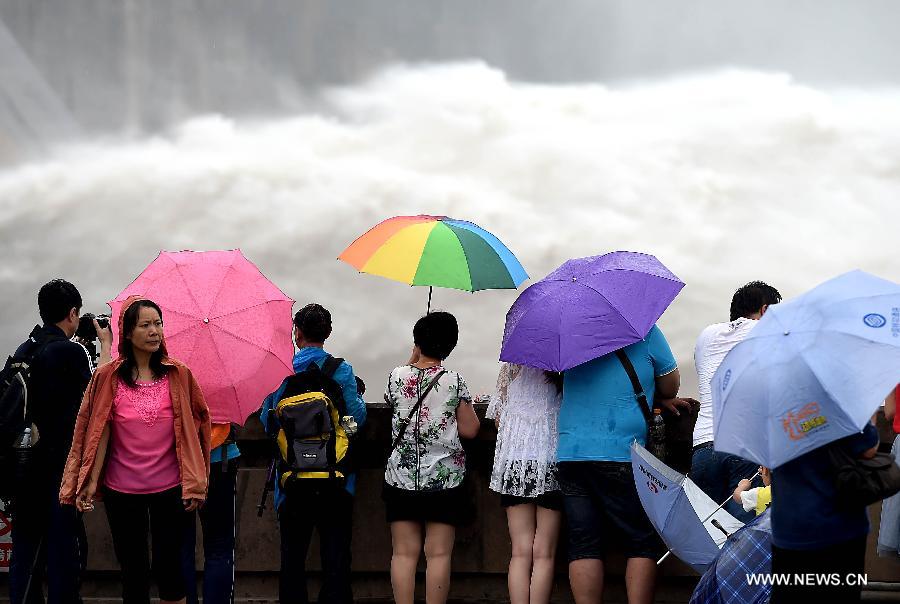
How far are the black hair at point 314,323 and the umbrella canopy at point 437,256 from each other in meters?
0.28

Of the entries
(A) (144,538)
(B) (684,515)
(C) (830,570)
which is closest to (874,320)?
(C) (830,570)

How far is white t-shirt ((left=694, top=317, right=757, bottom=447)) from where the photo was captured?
5.49 metres

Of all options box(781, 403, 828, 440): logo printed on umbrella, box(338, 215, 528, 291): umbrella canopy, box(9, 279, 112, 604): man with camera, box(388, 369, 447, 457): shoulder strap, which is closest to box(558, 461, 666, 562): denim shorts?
box(388, 369, 447, 457): shoulder strap

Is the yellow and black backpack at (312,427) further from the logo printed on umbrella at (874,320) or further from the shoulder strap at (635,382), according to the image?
the logo printed on umbrella at (874,320)

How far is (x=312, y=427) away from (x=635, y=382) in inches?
56.5

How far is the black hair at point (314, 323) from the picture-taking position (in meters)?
5.79

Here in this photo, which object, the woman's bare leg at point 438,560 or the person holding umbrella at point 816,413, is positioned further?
the woman's bare leg at point 438,560

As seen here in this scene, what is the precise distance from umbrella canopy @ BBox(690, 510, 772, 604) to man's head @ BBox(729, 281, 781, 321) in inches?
48.8

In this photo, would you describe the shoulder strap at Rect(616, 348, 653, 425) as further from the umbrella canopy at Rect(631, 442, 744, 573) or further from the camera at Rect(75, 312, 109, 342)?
the camera at Rect(75, 312, 109, 342)

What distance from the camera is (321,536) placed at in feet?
19.2

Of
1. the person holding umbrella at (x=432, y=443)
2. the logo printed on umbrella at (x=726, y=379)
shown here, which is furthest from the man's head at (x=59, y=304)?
the logo printed on umbrella at (x=726, y=379)

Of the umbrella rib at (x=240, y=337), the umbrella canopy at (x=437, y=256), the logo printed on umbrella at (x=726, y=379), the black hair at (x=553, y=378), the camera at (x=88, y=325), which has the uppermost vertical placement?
the umbrella canopy at (x=437, y=256)

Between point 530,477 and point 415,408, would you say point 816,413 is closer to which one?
point 530,477

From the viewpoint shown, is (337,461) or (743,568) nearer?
(743,568)
